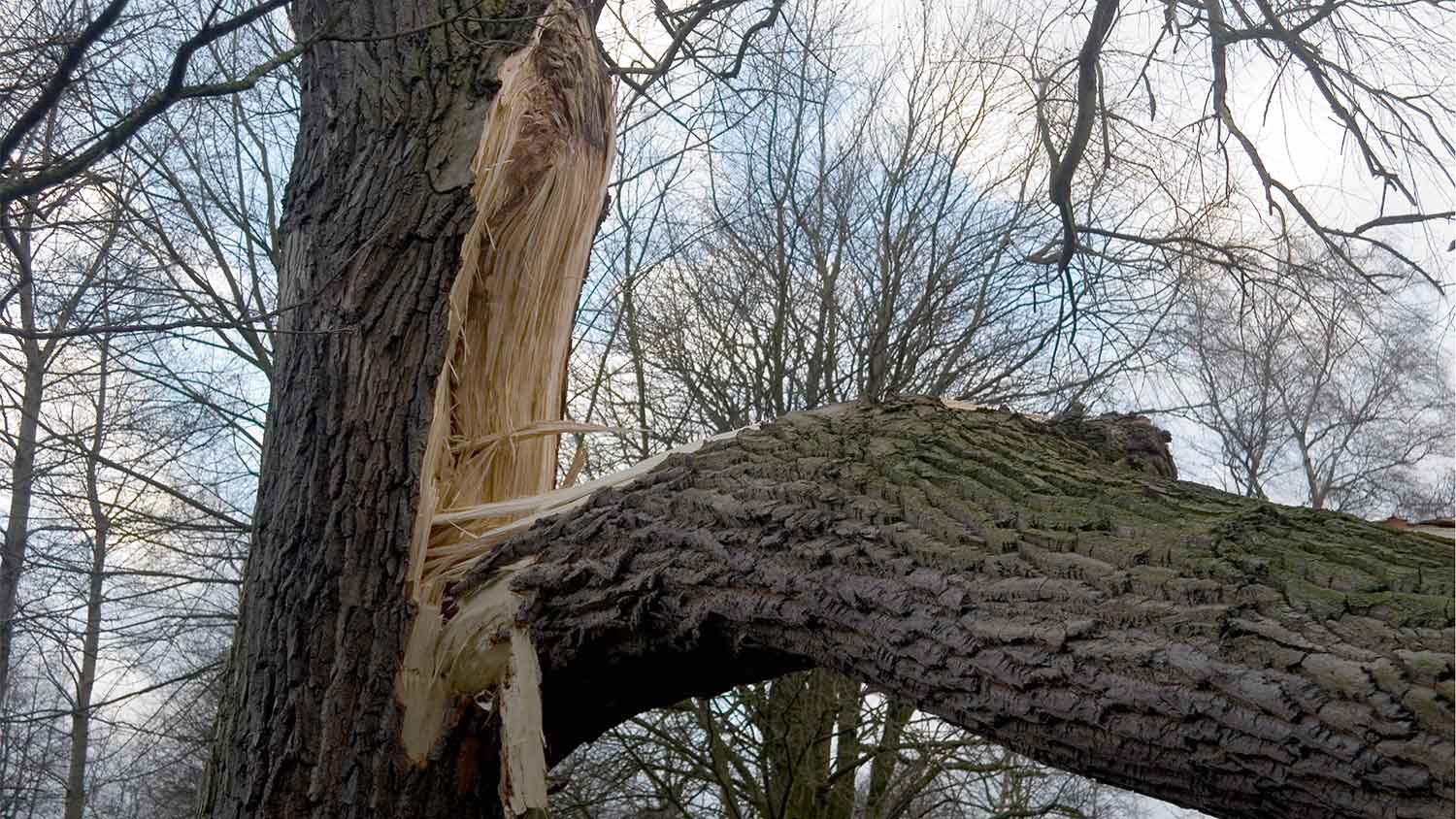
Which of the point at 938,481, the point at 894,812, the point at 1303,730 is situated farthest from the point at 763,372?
the point at 1303,730

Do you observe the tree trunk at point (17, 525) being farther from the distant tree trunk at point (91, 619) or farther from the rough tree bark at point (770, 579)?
the rough tree bark at point (770, 579)

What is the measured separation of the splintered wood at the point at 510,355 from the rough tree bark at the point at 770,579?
5 centimetres

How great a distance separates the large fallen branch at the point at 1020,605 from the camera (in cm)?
144

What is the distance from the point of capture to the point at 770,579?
2154 millimetres

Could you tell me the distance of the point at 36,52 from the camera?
2.20 m

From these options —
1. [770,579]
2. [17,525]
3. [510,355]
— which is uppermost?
[17,525]

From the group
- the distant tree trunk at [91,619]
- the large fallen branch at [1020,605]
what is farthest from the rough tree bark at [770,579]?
the distant tree trunk at [91,619]

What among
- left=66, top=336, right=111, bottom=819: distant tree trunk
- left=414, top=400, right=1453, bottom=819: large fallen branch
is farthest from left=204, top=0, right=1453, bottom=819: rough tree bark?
left=66, top=336, right=111, bottom=819: distant tree trunk

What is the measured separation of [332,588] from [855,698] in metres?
4.41

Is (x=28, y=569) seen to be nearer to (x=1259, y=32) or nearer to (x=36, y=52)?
(x=36, y=52)

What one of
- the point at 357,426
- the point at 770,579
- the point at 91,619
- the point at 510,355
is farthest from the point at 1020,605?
the point at 91,619

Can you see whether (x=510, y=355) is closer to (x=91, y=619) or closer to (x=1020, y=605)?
(x=1020, y=605)

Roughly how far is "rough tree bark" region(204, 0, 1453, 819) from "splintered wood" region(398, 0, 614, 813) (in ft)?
0.15

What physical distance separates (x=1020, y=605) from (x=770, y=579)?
1.73 feet
